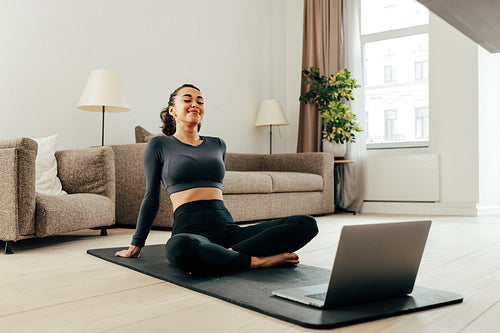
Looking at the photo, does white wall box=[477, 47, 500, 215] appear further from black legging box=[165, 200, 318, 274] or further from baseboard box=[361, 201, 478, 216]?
black legging box=[165, 200, 318, 274]

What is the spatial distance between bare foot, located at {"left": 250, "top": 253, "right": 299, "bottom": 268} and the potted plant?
3.33 meters

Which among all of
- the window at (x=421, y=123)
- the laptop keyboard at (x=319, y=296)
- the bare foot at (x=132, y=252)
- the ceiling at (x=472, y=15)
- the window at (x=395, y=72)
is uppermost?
the window at (x=395, y=72)

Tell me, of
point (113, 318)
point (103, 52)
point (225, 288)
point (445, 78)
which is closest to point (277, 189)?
point (103, 52)

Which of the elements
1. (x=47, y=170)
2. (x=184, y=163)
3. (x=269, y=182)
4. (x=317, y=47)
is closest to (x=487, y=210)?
(x=269, y=182)

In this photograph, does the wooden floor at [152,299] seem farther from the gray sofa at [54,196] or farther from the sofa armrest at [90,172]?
the sofa armrest at [90,172]

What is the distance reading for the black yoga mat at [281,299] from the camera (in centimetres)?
117

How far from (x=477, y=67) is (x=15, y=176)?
4.28 m

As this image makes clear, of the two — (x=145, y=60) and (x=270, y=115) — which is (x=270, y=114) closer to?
(x=270, y=115)

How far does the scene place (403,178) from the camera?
17.0 feet

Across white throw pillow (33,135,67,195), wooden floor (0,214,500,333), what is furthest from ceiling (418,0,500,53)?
white throw pillow (33,135,67,195)

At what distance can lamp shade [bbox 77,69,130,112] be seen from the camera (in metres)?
3.56

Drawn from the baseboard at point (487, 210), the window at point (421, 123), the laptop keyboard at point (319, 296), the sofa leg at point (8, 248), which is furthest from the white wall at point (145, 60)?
the laptop keyboard at point (319, 296)

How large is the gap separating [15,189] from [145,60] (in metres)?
2.41

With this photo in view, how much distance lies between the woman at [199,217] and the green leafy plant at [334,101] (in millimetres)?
3088
